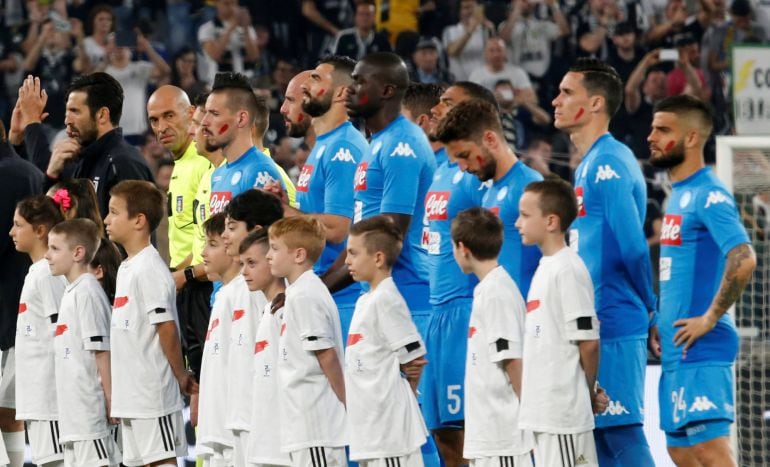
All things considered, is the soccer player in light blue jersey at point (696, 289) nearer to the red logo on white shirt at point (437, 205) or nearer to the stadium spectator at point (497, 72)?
the red logo on white shirt at point (437, 205)

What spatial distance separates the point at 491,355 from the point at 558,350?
305 mm

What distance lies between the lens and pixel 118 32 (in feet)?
50.1

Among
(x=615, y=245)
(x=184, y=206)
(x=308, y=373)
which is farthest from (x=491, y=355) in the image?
(x=184, y=206)

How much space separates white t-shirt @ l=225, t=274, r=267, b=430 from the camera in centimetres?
666

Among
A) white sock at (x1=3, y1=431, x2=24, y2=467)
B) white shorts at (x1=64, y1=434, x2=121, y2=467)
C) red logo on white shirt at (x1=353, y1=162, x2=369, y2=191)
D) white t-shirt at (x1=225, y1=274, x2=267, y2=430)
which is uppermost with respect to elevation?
red logo on white shirt at (x1=353, y1=162, x2=369, y2=191)

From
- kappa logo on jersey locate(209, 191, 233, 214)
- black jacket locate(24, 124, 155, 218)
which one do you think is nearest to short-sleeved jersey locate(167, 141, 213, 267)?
→ black jacket locate(24, 124, 155, 218)

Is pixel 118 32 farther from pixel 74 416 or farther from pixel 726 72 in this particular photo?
pixel 74 416

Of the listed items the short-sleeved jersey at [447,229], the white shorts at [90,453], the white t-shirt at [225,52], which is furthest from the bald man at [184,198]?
the white t-shirt at [225,52]

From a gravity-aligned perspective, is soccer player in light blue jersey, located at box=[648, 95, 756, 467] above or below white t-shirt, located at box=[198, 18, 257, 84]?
below

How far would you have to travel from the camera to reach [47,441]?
25.1 ft

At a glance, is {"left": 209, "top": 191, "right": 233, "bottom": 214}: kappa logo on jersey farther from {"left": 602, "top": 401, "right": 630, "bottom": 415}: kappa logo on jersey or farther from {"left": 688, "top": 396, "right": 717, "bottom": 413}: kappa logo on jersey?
{"left": 688, "top": 396, "right": 717, "bottom": 413}: kappa logo on jersey

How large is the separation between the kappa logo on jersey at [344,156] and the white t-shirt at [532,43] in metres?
8.11

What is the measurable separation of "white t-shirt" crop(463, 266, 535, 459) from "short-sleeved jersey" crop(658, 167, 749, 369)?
2.23 ft

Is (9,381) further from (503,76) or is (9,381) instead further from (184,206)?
(503,76)
